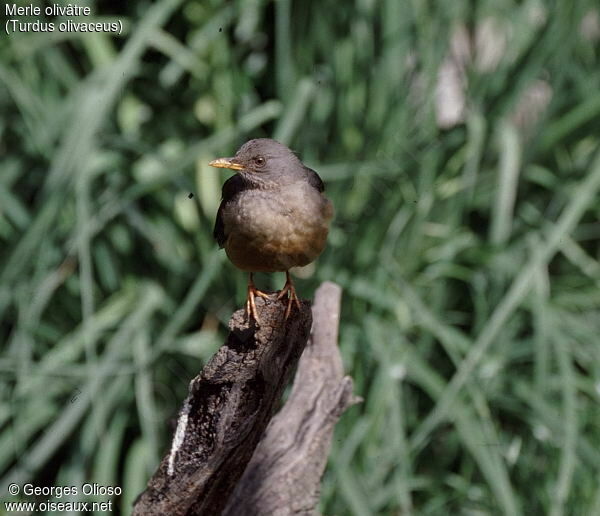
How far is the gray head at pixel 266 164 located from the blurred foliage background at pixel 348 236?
972 mm

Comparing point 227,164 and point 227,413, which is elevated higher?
point 227,164

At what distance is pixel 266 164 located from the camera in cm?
204

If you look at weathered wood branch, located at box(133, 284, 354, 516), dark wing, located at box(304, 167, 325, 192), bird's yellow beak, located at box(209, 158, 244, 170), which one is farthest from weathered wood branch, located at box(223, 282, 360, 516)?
bird's yellow beak, located at box(209, 158, 244, 170)

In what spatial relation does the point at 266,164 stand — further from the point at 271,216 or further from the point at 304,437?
the point at 304,437

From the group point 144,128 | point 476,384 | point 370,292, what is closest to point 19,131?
point 144,128

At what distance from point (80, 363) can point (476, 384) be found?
4.05ft

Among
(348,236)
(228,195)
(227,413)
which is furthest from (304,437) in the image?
(348,236)

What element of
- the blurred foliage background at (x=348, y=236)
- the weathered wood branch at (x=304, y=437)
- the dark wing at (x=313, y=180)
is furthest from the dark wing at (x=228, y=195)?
the blurred foliage background at (x=348, y=236)

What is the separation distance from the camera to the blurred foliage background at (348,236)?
10.0ft

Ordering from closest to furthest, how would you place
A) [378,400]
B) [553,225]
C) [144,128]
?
[378,400] → [553,225] → [144,128]

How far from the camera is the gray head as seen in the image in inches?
79.8

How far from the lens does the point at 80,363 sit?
3.22 m

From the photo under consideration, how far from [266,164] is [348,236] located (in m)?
1.22

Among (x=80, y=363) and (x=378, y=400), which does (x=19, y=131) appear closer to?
(x=80, y=363)
